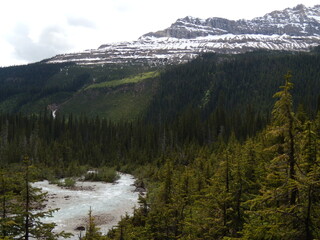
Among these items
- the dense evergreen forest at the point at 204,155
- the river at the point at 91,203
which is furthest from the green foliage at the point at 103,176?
the dense evergreen forest at the point at 204,155

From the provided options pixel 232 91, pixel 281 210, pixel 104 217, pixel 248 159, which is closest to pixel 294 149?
pixel 281 210

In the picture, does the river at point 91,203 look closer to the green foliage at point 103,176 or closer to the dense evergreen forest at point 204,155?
the green foliage at point 103,176

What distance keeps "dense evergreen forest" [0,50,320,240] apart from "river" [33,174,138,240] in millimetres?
4888

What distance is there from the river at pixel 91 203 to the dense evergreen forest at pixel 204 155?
489 centimetres

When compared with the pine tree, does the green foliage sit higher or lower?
lower

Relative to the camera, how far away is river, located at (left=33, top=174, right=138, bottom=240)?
35.3 metres

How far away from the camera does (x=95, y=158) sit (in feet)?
302

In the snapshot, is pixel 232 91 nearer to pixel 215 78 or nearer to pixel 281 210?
pixel 215 78

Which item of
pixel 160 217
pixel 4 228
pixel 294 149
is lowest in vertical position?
pixel 160 217

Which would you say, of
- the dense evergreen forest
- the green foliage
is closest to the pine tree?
the dense evergreen forest

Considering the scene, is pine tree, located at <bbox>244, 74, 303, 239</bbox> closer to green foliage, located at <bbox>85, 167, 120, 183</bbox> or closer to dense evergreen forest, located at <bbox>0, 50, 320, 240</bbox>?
dense evergreen forest, located at <bbox>0, 50, 320, 240</bbox>

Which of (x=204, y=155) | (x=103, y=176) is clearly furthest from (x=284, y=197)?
(x=103, y=176)

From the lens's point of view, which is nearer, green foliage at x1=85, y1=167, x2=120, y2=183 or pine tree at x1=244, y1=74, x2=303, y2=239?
pine tree at x1=244, y1=74, x2=303, y2=239

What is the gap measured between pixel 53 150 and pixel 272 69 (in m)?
140
